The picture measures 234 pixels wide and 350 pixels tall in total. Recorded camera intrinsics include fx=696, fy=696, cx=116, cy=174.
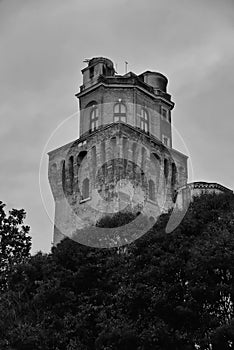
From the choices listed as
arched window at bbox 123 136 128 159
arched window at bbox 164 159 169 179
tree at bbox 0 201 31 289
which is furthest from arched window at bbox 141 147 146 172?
tree at bbox 0 201 31 289

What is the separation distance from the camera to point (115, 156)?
176ft

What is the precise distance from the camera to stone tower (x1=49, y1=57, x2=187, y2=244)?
52869 millimetres

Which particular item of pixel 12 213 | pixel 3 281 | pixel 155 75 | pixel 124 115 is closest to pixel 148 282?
pixel 3 281

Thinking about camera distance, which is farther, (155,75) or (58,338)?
(155,75)

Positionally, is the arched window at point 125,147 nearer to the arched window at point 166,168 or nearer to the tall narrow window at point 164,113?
the arched window at point 166,168

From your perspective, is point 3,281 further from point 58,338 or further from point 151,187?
point 151,187

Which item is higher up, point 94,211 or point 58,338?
point 94,211

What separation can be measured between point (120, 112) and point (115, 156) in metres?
4.89

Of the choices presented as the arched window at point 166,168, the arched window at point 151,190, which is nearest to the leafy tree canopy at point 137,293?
the arched window at point 151,190

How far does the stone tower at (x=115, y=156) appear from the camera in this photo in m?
52.9

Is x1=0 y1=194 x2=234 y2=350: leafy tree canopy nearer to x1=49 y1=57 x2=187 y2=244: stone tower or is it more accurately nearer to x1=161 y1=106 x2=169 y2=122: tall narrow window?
x1=49 y1=57 x2=187 y2=244: stone tower

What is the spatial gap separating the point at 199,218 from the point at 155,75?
34.0 meters

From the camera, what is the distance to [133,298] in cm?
2564

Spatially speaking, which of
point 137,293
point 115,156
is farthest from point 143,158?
point 137,293
